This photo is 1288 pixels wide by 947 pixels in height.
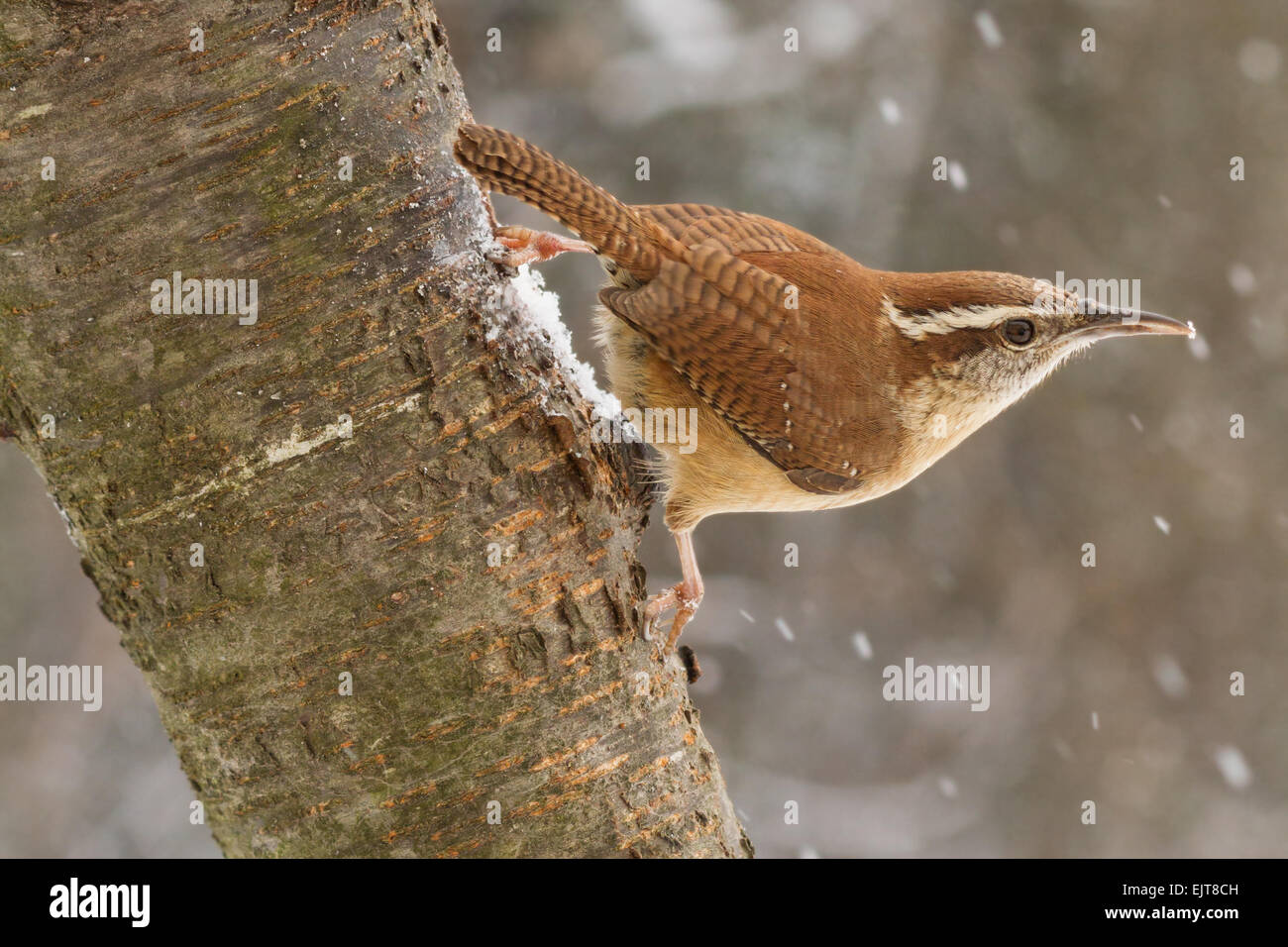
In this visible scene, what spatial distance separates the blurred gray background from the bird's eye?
3.70 m

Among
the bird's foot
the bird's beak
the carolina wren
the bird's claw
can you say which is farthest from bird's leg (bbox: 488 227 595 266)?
the bird's beak

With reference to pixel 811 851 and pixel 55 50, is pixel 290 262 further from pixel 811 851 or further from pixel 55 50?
pixel 811 851

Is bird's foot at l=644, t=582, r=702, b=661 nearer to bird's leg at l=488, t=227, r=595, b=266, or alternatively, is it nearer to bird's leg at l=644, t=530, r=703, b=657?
bird's leg at l=644, t=530, r=703, b=657

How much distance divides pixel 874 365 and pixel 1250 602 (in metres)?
5.10

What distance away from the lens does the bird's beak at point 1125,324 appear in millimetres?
3041

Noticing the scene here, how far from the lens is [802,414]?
3250mm

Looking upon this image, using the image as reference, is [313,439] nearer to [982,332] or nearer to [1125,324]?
[982,332]

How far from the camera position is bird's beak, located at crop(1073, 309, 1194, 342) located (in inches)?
→ 120

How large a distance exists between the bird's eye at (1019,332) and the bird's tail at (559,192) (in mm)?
1085

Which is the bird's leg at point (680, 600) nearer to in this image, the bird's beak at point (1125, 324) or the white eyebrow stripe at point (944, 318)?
the white eyebrow stripe at point (944, 318)

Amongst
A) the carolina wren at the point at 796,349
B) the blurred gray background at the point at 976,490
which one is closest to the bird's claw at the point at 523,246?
the carolina wren at the point at 796,349

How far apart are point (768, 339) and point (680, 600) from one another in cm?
83
